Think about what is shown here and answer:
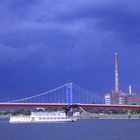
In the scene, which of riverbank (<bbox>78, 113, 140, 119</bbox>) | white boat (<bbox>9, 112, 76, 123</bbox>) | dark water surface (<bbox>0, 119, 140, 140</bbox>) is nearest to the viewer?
dark water surface (<bbox>0, 119, 140, 140</bbox>)

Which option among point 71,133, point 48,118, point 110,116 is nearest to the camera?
point 71,133

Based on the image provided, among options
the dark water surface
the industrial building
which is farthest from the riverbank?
the dark water surface

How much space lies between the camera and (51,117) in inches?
2562

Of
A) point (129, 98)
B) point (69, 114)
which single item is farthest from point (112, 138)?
point (129, 98)

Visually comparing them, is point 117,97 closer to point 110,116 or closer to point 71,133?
point 110,116

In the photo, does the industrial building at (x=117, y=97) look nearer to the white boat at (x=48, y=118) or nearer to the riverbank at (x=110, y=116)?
the riverbank at (x=110, y=116)

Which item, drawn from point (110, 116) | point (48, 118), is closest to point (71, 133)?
point (48, 118)

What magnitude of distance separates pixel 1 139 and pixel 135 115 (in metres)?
64.8

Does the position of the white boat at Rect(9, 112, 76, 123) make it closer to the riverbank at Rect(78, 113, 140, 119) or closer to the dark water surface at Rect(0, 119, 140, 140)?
the dark water surface at Rect(0, 119, 140, 140)

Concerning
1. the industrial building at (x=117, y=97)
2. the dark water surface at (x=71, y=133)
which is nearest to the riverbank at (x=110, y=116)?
the industrial building at (x=117, y=97)

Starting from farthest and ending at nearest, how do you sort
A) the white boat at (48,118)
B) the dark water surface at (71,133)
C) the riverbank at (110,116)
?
the riverbank at (110,116)
the white boat at (48,118)
the dark water surface at (71,133)

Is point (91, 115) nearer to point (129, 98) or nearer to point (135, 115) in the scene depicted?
point (135, 115)

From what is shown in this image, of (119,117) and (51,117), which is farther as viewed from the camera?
(119,117)

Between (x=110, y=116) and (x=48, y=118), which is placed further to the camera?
(x=110, y=116)
